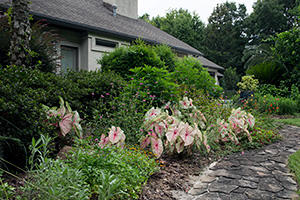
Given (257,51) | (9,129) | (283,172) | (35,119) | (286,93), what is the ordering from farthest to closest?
(257,51), (286,93), (283,172), (35,119), (9,129)

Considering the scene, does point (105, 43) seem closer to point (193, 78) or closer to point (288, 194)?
point (193, 78)

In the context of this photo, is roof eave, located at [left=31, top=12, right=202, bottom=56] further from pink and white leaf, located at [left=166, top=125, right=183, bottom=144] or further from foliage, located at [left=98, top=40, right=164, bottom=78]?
pink and white leaf, located at [left=166, top=125, right=183, bottom=144]

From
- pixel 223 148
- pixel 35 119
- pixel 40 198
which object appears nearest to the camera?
pixel 40 198

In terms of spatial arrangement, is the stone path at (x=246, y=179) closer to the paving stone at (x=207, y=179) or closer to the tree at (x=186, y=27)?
the paving stone at (x=207, y=179)

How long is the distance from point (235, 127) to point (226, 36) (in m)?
30.7

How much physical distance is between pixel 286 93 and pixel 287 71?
131 cm

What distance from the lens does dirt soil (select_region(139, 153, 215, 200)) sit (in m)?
2.42

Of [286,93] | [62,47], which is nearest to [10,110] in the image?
[62,47]

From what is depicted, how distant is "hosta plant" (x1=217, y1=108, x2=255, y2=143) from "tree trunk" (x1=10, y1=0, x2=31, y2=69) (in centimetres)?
366

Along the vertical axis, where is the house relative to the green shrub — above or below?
above

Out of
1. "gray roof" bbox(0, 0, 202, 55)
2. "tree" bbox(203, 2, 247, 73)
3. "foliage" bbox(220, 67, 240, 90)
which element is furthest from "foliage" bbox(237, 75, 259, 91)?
"tree" bbox(203, 2, 247, 73)

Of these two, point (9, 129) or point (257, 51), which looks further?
point (257, 51)

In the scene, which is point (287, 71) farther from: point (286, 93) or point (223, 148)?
point (223, 148)

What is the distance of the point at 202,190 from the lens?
8.61 feet
